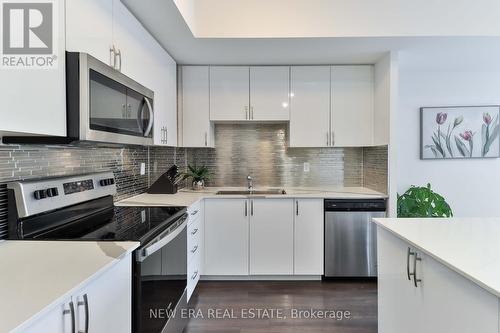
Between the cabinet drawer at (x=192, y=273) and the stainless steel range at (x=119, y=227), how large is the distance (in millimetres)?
322

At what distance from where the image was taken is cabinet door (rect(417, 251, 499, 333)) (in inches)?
40.4

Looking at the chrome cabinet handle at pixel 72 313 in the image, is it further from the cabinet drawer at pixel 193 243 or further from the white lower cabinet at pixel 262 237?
the white lower cabinet at pixel 262 237

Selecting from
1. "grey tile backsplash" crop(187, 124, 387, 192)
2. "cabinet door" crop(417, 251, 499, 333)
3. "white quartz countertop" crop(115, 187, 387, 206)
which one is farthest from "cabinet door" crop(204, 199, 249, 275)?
"cabinet door" crop(417, 251, 499, 333)

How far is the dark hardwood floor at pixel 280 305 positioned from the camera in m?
2.33

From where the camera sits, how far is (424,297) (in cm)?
141

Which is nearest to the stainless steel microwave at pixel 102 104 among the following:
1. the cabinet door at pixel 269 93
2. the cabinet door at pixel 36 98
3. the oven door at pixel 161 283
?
the cabinet door at pixel 36 98

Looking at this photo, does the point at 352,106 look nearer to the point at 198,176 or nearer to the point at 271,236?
the point at 271,236

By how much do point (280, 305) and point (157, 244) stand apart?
4.83ft

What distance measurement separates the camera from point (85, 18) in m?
1.53

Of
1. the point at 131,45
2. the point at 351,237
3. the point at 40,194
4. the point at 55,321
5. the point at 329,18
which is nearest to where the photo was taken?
the point at 55,321

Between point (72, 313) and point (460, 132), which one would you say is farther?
point (460, 132)

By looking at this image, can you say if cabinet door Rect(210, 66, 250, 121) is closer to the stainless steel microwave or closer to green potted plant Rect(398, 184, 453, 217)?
the stainless steel microwave

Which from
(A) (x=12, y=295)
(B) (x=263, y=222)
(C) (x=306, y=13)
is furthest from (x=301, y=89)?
(A) (x=12, y=295)

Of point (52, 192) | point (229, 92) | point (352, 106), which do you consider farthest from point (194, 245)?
point (352, 106)
